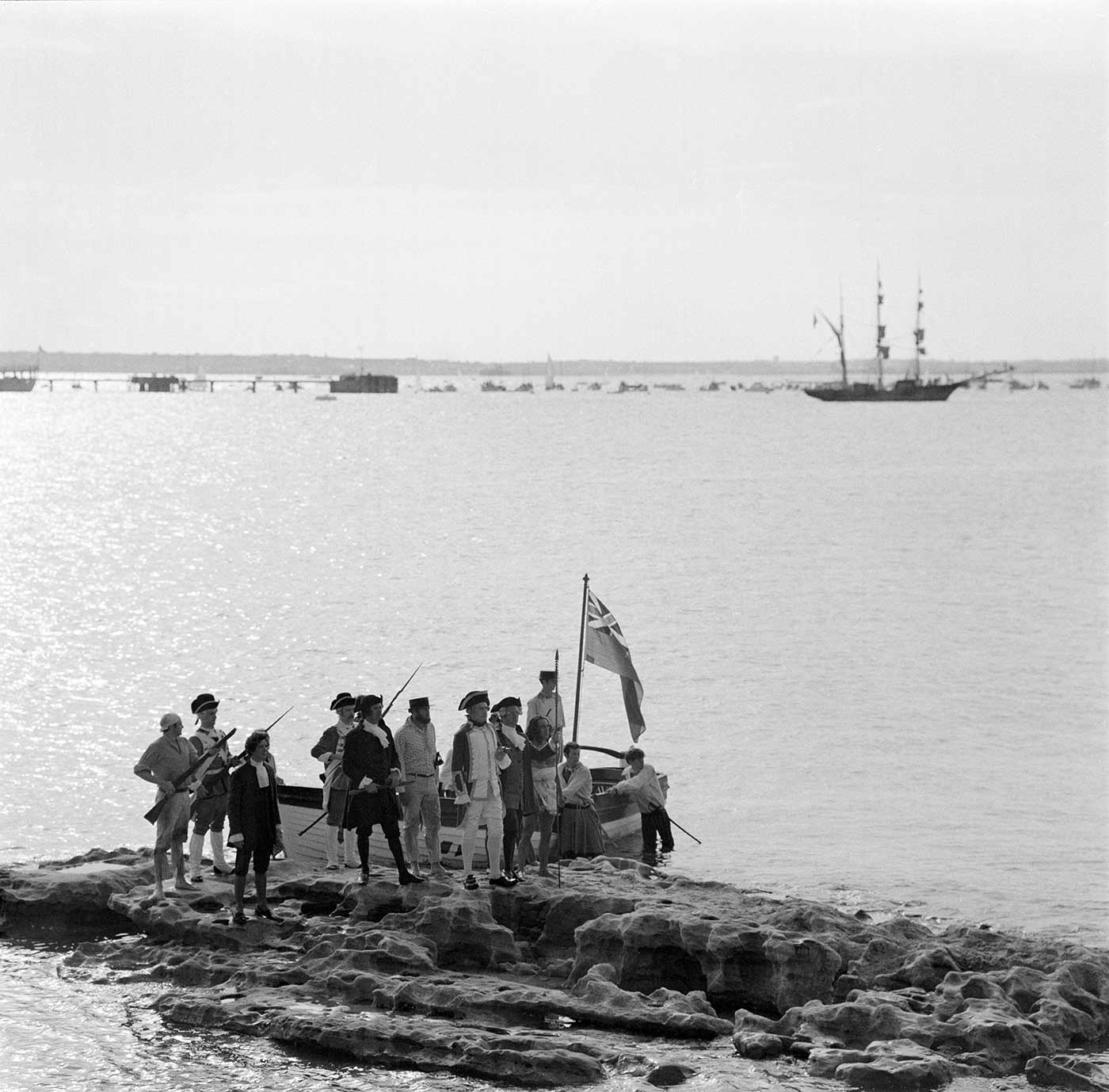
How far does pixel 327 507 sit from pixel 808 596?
38436mm

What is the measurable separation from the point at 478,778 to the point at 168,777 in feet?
8.73

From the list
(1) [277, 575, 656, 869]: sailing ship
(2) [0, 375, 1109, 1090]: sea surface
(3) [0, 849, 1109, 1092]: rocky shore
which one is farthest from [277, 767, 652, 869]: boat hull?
(3) [0, 849, 1109, 1092]: rocky shore

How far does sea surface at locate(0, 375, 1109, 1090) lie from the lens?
65.3 feet

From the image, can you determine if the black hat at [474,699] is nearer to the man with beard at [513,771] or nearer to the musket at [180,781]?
the man with beard at [513,771]

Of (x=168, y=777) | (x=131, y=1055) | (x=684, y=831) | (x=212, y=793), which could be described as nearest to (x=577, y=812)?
(x=684, y=831)

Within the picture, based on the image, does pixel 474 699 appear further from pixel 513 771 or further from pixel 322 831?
pixel 322 831

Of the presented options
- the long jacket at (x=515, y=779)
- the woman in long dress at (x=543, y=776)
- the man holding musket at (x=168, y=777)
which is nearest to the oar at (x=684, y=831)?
the woman in long dress at (x=543, y=776)

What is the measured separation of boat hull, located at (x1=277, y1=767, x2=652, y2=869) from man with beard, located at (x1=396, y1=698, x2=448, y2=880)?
844 millimetres

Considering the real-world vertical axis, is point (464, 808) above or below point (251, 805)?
below

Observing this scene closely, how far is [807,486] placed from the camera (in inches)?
3888

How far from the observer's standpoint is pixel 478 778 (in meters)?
15.5

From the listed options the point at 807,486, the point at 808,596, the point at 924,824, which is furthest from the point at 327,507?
the point at 924,824

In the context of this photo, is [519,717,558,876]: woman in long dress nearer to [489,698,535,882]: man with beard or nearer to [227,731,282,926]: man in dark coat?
[489,698,535,882]: man with beard

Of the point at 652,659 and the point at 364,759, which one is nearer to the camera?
the point at 364,759
